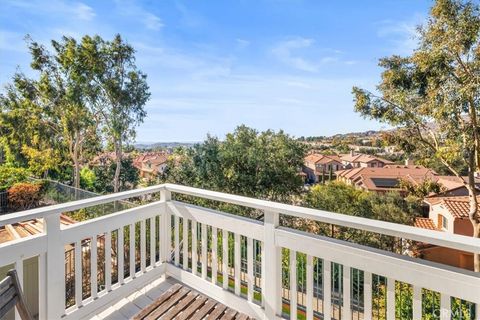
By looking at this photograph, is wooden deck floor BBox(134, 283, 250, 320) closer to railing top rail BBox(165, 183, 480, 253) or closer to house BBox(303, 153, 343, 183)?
railing top rail BBox(165, 183, 480, 253)

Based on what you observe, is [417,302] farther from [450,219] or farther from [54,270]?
[450,219]

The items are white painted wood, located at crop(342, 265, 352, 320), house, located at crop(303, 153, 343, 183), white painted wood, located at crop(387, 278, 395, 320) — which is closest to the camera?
white painted wood, located at crop(387, 278, 395, 320)

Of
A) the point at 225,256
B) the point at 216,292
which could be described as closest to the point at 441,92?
the point at 225,256

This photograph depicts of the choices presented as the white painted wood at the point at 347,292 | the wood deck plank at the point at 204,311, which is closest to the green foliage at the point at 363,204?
the wood deck plank at the point at 204,311

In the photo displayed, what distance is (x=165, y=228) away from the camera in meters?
2.73

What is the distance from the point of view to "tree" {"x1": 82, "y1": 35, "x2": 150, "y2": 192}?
39.6ft

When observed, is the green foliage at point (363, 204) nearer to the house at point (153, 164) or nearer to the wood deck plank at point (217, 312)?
the house at point (153, 164)

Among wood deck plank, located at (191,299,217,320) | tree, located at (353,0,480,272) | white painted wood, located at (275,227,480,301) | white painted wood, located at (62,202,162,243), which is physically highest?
tree, located at (353,0,480,272)

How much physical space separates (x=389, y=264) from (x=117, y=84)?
13060 mm

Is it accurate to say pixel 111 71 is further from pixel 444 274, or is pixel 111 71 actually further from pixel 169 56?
pixel 444 274

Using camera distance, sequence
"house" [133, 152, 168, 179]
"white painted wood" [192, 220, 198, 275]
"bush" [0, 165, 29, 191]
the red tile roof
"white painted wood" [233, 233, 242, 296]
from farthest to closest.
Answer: "house" [133, 152, 168, 179] < the red tile roof < "bush" [0, 165, 29, 191] < "white painted wood" [192, 220, 198, 275] < "white painted wood" [233, 233, 242, 296]

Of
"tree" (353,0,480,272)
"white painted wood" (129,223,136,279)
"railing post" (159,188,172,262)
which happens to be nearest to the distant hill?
"tree" (353,0,480,272)

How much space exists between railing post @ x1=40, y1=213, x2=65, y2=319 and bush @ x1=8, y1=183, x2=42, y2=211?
10.9 metres

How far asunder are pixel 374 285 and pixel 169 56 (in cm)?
1291
